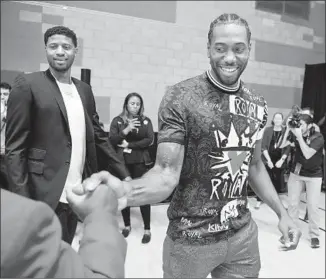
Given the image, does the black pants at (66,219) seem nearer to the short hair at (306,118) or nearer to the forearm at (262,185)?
the forearm at (262,185)

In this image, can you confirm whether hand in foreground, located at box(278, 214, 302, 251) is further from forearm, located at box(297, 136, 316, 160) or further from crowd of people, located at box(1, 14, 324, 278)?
forearm, located at box(297, 136, 316, 160)

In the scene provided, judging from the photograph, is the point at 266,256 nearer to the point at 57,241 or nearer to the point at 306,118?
the point at 306,118

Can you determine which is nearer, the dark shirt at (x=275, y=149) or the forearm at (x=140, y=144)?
the forearm at (x=140, y=144)

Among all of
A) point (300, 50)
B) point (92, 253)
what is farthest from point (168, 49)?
point (92, 253)

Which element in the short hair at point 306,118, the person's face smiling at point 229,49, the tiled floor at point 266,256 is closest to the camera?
the person's face smiling at point 229,49

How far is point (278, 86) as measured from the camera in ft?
16.9

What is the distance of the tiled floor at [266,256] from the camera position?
8.27 feet

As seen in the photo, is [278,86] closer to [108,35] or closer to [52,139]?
[108,35]

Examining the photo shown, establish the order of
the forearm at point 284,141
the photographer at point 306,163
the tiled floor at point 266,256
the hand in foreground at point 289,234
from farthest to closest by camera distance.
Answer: the forearm at point 284,141
the photographer at point 306,163
the tiled floor at point 266,256
the hand in foreground at point 289,234

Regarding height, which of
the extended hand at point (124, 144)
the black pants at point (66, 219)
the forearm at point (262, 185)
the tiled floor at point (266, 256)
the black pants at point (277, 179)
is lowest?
the tiled floor at point (266, 256)

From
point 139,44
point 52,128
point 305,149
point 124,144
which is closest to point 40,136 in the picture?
point 52,128

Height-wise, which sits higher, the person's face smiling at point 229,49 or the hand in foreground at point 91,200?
the person's face smiling at point 229,49

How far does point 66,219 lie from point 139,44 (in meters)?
3.30

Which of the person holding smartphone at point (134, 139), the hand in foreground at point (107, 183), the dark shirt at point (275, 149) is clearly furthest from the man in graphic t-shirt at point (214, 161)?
the dark shirt at point (275, 149)
